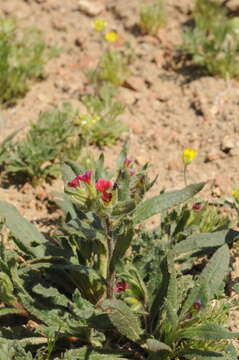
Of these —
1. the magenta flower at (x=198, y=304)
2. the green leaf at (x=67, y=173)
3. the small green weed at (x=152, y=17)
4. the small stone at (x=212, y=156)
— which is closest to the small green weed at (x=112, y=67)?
the small green weed at (x=152, y=17)

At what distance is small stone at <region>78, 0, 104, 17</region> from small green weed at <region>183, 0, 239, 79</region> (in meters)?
1.10

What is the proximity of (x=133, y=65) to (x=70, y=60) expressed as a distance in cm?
67

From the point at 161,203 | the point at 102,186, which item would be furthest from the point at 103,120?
the point at 102,186

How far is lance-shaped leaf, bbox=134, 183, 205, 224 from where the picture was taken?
284 centimetres

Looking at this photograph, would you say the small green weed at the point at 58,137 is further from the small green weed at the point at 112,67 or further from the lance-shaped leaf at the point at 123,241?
the lance-shaped leaf at the point at 123,241

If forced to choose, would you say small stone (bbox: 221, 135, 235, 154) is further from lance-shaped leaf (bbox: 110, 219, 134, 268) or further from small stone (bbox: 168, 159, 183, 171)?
lance-shaped leaf (bbox: 110, 219, 134, 268)

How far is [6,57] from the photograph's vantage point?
4.73 metres

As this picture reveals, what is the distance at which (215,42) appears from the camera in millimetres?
5133

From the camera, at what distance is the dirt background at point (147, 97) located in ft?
14.0

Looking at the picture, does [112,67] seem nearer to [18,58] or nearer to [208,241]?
[18,58]

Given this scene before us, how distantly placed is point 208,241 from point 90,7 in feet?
12.1

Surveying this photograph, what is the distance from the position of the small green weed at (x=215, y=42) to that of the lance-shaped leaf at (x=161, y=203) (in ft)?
7.86

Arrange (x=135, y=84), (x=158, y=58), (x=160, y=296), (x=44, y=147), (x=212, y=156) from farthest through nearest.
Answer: (x=158, y=58), (x=135, y=84), (x=212, y=156), (x=44, y=147), (x=160, y=296)

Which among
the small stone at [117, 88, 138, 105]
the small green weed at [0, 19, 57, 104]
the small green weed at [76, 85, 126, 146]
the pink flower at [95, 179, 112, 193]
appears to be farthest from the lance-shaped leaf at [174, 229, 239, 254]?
the small green weed at [0, 19, 57, 104]
